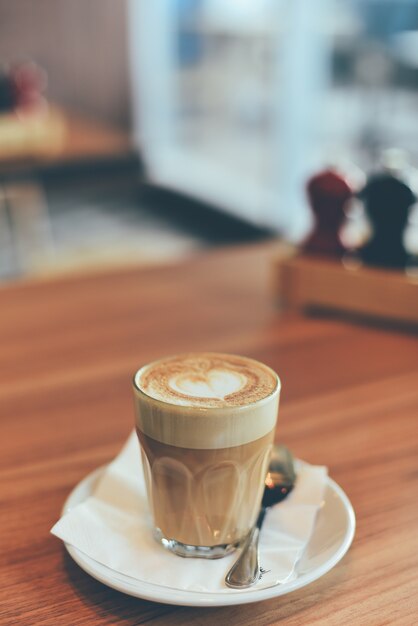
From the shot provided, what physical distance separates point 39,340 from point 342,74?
2.70 meters

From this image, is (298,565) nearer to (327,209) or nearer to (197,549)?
(197,549)

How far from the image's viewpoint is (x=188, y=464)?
0.47m

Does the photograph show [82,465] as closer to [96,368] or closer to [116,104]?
[96,368]

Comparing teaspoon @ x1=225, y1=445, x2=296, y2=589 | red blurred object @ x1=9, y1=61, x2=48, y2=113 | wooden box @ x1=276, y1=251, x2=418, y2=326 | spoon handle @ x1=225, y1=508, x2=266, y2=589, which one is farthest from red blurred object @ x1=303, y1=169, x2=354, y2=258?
red blurred object @ x1=9, y1=61, x2=48, y2=113

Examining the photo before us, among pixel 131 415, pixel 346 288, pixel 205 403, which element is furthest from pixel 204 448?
pixel 346 288

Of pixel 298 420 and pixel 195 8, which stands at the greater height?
pixel 195 8

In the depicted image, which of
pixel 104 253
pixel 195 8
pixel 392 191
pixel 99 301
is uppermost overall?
pixel 195 8

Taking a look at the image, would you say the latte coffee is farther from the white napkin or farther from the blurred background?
the blurred background

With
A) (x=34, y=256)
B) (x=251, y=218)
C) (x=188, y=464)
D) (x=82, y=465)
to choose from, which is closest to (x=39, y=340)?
(x=82, y=465)

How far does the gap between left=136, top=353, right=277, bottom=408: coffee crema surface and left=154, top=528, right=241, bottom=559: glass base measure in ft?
0.34

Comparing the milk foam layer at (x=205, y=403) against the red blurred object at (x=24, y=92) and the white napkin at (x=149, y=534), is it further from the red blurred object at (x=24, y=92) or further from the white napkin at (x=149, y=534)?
the red blurred object at (x=24, y=92)

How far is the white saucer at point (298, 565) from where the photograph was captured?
1.36ft

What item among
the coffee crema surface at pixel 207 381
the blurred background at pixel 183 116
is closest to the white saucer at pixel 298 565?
the coffee crema surface at pixel 207 381

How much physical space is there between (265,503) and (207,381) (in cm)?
11
